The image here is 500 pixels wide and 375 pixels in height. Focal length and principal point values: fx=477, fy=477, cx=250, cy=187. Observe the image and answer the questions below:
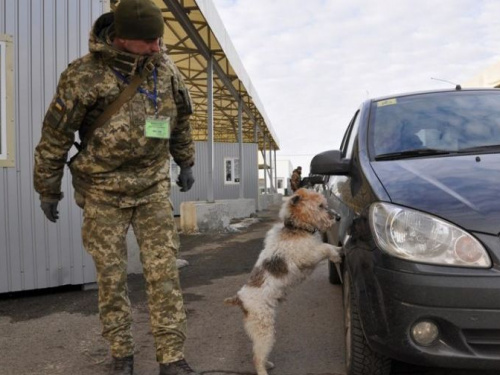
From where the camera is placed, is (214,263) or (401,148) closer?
(401,148)

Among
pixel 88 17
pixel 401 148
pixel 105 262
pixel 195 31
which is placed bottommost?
pixel 105 262

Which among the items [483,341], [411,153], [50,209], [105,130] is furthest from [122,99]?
[483,341]

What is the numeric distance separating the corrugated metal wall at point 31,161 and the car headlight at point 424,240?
381cm

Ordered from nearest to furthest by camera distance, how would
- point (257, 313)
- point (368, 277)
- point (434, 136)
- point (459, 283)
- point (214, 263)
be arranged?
point (459, 283)
point (368, 277)
point (257, 313)
point (434, 136)
point (214, 263)

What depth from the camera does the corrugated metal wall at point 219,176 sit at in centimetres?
2033

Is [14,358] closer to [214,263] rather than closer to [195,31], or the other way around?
[214,263]

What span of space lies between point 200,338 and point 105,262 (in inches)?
51.0

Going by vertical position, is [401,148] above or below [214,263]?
above

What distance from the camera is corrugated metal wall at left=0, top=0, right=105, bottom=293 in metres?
4.73

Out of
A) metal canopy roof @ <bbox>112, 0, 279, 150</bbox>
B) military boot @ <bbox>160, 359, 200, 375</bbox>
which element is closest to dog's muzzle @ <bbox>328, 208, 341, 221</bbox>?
military boot @ <bbox>160, 359, 200, 375</bbox>

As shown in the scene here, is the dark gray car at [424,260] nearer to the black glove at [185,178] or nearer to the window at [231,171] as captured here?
the black glove at [185,178]

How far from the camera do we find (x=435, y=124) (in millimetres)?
3279

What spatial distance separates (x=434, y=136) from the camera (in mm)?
3162

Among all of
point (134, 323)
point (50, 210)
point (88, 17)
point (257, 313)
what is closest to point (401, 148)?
point (257, 313)
